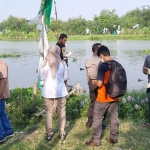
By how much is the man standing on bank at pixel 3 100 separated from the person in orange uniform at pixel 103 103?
1.27 meters

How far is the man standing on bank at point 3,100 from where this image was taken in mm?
3844

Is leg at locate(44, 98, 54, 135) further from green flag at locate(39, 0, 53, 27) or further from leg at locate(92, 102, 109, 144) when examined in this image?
green flag at locate(39, 0, 53, 27)

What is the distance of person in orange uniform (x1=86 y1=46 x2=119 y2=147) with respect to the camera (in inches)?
143

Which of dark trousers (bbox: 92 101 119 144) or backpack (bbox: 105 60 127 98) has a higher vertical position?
backpack (bbox: 105 60 127 98)

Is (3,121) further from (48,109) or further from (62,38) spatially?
(62,38)

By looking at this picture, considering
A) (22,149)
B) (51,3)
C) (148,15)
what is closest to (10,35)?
(148,15)

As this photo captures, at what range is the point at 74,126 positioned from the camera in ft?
15.6

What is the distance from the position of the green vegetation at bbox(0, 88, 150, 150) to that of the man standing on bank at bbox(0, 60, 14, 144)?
13cm

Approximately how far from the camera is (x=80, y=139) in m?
4.21

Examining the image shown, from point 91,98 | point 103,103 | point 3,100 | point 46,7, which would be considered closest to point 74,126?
point 91,98

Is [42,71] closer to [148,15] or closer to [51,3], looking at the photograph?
[51,3]

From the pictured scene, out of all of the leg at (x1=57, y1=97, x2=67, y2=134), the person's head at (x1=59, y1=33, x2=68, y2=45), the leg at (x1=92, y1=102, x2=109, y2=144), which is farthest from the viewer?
the person's head at (x1=59, y1=33, x2=68, y2=45)

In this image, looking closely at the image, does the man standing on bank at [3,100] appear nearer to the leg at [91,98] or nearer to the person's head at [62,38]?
the leg at [91,98]

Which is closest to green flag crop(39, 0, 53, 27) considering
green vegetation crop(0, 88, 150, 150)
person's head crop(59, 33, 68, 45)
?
person's head crop(59, 33, 68, 45)
